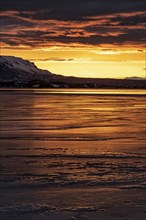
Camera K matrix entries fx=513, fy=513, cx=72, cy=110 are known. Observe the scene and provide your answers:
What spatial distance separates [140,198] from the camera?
1027 cm

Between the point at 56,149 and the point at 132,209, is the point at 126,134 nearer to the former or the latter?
the point at 56,149

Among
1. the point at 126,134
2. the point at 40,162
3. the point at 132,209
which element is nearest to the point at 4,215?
A: the point at 132,209

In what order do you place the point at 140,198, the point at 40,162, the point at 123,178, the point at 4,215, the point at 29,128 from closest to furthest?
the point at 4,215 < the point at 140,198 < the point at 123,178 < the point at 40,162 < the point at 29,128

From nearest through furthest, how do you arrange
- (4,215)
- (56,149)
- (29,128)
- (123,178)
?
(4,215) → (123,178) → (56,149) → (29,128)

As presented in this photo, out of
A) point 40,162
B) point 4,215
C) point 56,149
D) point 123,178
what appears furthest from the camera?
point 56,149

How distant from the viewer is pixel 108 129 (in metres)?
25.5

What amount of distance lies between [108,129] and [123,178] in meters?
13.4

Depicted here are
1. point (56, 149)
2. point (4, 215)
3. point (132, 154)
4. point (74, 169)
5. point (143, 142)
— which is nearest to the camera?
point (4, 215)

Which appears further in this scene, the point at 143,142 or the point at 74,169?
the point at 143,142

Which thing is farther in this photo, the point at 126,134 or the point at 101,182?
the point at 126,134

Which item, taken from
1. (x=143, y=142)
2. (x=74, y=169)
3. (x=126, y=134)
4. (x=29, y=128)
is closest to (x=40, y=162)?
(x=74, y=169)

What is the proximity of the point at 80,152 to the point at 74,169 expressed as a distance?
319 cm

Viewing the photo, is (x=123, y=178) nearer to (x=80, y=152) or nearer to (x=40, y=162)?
(x=40, y=162)

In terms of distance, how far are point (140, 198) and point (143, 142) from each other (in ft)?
30.2
